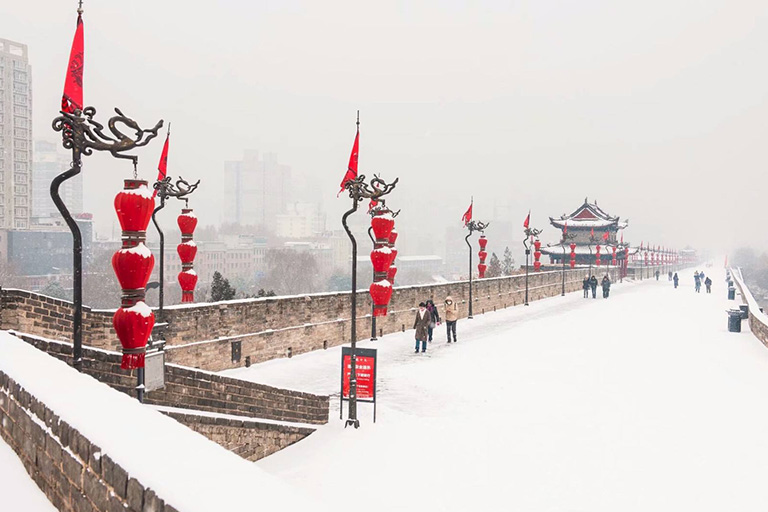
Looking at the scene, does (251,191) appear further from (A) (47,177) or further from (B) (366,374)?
(B) (366,374)

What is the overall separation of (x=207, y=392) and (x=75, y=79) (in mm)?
4391

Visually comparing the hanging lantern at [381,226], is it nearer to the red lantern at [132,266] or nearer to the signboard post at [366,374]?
the signboard post at [366,374]

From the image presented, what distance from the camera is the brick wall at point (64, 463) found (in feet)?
10.5

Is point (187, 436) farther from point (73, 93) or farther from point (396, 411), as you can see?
point (396, 411)

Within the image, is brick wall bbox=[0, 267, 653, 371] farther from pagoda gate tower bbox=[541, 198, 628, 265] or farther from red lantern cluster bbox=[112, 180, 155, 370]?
pagoda gate tower bbox=[541, 198, 628, 265]

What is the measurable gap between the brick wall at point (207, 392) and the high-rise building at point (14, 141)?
215ft

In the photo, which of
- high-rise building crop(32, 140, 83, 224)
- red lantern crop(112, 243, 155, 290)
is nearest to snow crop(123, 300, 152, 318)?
red lantern crop(112, 243, 155, 290)

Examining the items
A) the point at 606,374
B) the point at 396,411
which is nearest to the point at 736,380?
the point at 606,374

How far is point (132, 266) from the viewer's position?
6195 millimetres

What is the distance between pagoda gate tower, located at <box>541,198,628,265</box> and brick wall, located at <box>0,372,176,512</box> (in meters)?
58.9

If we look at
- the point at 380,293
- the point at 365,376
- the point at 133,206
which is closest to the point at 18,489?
the point at 133,206

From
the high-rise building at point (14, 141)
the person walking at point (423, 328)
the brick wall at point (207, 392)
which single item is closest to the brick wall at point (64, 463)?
the brick wall at point (207, 392)

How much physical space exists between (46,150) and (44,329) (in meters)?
140

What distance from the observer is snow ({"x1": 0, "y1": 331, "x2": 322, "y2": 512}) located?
9.10 feet
